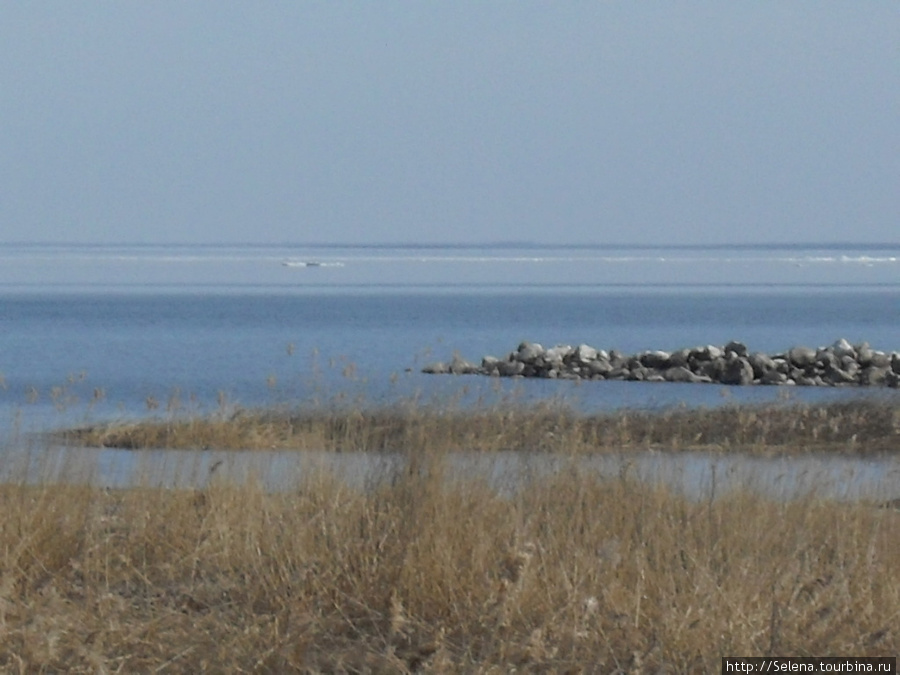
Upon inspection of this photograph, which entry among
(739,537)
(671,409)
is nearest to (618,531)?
(739,537)

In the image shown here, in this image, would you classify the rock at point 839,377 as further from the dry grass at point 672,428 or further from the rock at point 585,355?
the dry grass at point 672,428

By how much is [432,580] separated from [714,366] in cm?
2499

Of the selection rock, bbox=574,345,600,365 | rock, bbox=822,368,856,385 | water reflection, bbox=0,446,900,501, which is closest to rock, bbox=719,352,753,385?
rock, bbox=822,368,856,385

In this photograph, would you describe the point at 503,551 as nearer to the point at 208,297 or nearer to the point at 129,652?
the point at 129,652

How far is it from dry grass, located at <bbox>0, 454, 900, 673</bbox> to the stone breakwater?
2170 cm

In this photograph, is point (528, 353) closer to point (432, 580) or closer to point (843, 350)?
point (843, 350)

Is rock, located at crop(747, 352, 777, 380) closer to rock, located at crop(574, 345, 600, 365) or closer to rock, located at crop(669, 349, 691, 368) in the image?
rock, located at crop(669, 349, 691, 368)

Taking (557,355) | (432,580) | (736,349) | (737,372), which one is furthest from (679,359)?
(432,580)

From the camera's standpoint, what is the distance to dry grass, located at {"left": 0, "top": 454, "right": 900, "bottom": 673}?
6.21 metres

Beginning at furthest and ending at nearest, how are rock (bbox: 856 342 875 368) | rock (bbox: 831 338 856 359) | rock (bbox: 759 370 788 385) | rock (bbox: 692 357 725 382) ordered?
rock (bbox: 831 338 856 359) → rock (bbox: 856 342 875 368) → rock (bbox: 692 357 725 382) → rock (bbox: 759 370 788 385)

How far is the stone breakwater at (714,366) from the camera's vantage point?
A: 30.5 m

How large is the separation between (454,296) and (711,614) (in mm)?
101581

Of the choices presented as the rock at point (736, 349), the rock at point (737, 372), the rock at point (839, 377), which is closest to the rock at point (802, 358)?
the rock at point (839, 377)

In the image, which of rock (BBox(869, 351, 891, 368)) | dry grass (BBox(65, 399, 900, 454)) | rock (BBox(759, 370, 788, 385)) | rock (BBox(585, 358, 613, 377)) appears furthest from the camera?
rock (BBox(585, 358, 613, 377))
